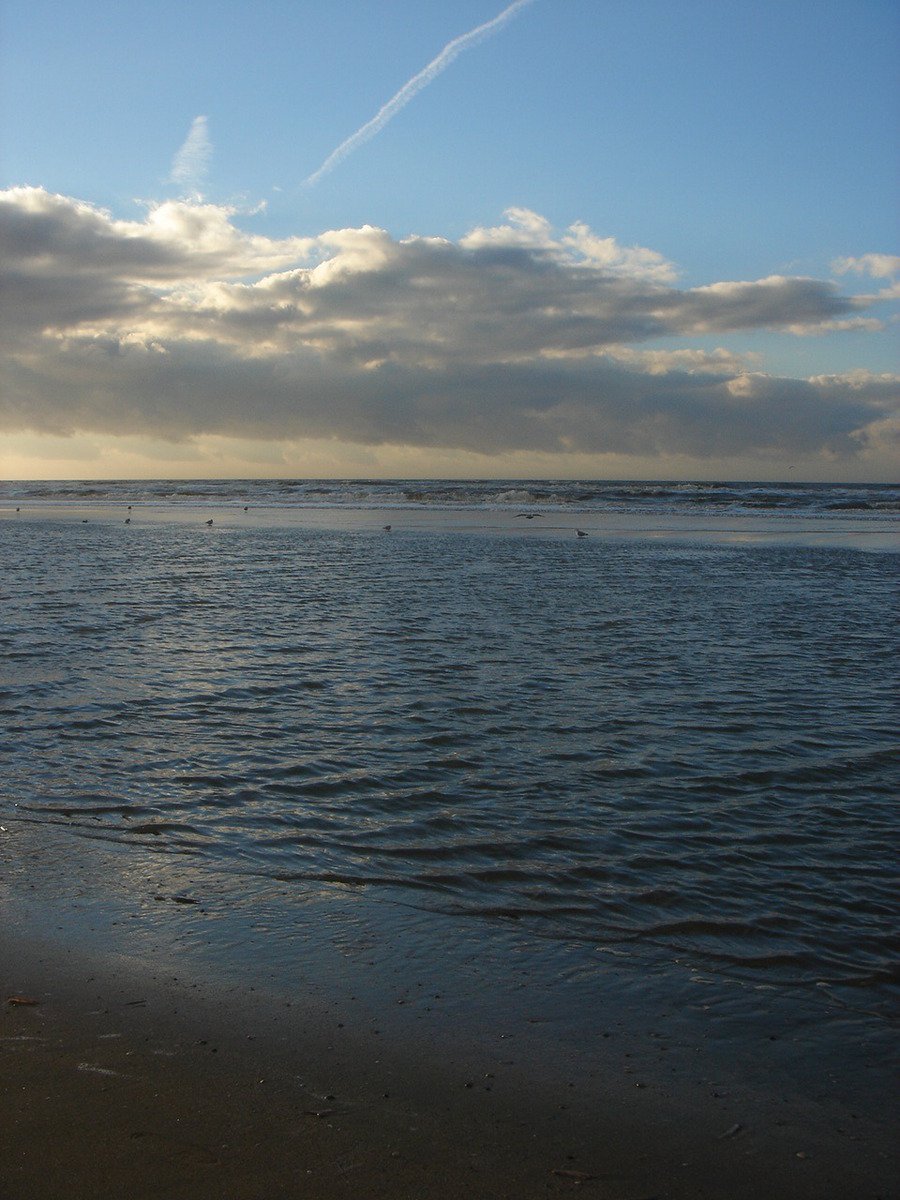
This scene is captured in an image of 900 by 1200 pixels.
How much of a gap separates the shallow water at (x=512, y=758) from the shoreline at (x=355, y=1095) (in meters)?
0.97

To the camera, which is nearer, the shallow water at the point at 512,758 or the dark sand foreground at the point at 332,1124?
the dark sand foreground at the point at 332,1124

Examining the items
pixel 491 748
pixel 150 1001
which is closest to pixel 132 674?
pixel 491 748

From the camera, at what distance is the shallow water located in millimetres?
5500

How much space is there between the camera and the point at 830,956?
493 cm

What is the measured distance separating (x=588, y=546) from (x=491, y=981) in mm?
31188

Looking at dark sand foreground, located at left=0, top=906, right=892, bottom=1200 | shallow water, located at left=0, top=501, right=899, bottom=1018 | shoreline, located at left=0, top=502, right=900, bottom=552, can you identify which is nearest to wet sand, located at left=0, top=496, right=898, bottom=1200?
dark sand foreground, located at left=0, top=906, right=892, bottom=1200

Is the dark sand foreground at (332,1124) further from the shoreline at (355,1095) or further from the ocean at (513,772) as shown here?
the ocean at (513,772)

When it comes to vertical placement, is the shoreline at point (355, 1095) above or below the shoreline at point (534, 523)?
below

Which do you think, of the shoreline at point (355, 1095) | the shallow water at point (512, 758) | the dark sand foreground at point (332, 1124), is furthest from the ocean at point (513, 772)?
the dark sand foreground at point (332, 1124)

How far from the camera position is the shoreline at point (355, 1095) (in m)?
3.13

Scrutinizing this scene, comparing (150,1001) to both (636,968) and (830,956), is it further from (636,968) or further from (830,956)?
(830,956)

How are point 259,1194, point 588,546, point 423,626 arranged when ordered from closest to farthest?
point 259,1194 < point 423,626 < point 588,546

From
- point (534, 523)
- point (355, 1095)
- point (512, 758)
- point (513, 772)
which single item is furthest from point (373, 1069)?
point (534, 523)

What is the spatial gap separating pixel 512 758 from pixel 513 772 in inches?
14.8
